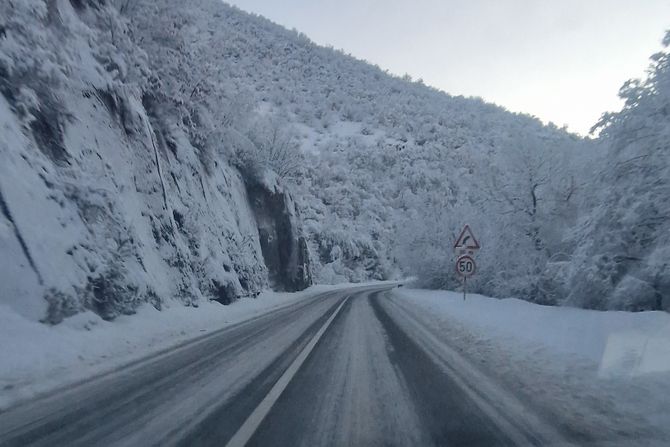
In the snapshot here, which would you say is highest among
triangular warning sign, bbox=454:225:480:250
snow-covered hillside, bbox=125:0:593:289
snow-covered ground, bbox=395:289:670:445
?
snow-covered hillside, bbox=125:0:593:289

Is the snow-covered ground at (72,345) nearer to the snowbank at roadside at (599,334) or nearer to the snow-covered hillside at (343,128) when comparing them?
the snowbank at roadside at (599,334)

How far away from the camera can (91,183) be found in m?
11.3

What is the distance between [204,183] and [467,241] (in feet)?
38.8

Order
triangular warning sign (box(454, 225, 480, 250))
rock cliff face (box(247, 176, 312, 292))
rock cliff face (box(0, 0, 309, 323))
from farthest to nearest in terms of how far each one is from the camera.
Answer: rock cliff face (box(247, 176, 312, 292)) < triangular warning sign (box(454, 225, 480, 250)) < rock cliff face (box(0, 0, 309, 323))

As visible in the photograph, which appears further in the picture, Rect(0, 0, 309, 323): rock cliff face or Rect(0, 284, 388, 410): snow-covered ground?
Rect(0, 0, 309, 323): rock cliff face

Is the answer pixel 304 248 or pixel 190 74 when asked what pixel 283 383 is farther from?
pixel 304 248

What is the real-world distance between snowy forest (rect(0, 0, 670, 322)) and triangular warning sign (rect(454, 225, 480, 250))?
288 cm

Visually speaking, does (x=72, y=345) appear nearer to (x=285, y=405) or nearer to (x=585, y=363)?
(x=285, y=405)

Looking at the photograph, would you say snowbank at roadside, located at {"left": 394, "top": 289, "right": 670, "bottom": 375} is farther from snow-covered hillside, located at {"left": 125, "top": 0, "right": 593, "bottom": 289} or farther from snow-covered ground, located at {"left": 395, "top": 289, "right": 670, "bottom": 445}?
snow-covered hillside, located at {"left": 125, "top": 0, "right": 593, "bottom": 289}

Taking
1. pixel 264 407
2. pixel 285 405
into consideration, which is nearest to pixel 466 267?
pixel 285 405

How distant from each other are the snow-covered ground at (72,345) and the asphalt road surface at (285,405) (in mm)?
461

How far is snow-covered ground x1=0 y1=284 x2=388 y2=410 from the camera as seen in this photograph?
6.07 metres

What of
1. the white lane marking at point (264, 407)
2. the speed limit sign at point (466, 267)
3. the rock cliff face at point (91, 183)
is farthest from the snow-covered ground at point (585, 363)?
the rock cliff face at point (91, 183)

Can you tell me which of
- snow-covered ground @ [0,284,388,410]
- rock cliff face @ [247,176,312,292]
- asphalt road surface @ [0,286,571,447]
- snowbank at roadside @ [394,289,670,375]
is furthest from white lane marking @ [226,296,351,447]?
rock cliff face @ [247,176,312,292]
